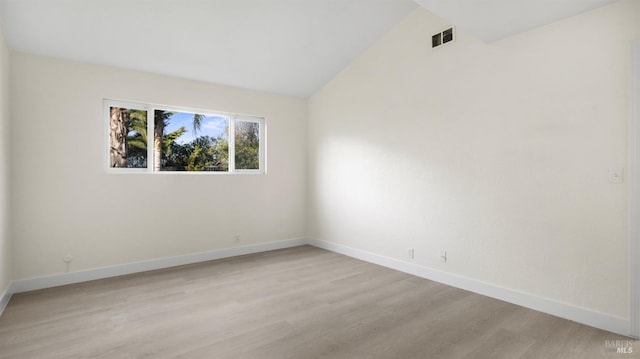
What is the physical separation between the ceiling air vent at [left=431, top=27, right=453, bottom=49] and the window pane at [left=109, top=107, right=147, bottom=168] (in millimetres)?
3980

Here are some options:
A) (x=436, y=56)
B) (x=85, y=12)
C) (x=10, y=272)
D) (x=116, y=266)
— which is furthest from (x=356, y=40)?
(x=10, y=272)

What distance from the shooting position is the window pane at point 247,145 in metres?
5.41

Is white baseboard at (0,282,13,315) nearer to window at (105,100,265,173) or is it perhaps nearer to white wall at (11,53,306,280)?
white wall at (11,53,306,280)

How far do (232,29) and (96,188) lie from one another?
2.61 m

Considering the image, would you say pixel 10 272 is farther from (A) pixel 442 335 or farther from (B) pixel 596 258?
(B) pixel 596 258

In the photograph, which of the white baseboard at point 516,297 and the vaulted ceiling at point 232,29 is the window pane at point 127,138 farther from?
the white baseboard at point 516,297

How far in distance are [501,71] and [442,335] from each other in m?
2.70

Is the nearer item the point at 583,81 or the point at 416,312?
the point at 583,81

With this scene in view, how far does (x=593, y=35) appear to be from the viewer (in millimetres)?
2803

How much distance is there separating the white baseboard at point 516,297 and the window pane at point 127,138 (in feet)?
11.6

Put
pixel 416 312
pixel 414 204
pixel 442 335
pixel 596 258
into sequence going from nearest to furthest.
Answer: pixel 442 335 < pixel 596 258 < pixel 416 312 < pixel 414 204

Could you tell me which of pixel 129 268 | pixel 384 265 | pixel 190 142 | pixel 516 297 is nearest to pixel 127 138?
pixel 190 142

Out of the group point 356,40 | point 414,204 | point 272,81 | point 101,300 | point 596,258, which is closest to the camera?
point 596,258

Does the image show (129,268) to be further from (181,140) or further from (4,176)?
(181,140)
